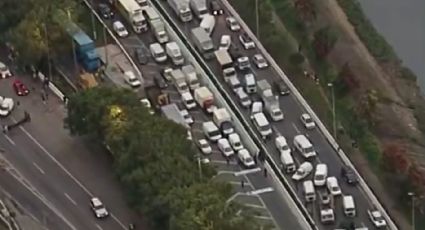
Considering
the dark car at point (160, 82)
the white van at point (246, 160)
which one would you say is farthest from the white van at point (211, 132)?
the dark car at point (160, 82)

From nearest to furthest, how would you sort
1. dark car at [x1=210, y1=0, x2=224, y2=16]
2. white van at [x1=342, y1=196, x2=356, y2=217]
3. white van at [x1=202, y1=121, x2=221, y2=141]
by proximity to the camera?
white van at [x1=342, y1=196, x2=356, y2=217] → white van at [x1=202, y1=121, x2=221, y2=141] → dark car at [x1=210, y1=0, x2=224, y2=16]

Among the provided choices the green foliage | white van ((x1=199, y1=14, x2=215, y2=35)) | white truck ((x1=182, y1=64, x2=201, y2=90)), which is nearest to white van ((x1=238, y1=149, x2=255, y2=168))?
white truck ((x1=182, y1=64, x2=201, y2=90))

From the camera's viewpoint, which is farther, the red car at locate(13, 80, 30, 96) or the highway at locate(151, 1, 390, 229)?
the red car at locate(13, 80, 30, 96)

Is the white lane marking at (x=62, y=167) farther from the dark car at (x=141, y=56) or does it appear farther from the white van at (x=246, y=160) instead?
the dark car at (x=141, y=56)

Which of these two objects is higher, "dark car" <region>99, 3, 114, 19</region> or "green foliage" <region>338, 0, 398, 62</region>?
"dark car" <region>99, 3, 114, 19</region>

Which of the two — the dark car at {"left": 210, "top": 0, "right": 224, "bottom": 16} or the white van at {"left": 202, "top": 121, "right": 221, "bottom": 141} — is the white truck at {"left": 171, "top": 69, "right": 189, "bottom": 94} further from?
the dark car at {"left": 210, "top": 0, "right": 224, "bottom": 16}

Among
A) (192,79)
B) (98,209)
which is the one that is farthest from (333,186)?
(192,79)

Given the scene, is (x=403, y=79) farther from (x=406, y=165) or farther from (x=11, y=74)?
(x=11, y=74)

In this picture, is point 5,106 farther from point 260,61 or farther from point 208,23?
point 260,61
